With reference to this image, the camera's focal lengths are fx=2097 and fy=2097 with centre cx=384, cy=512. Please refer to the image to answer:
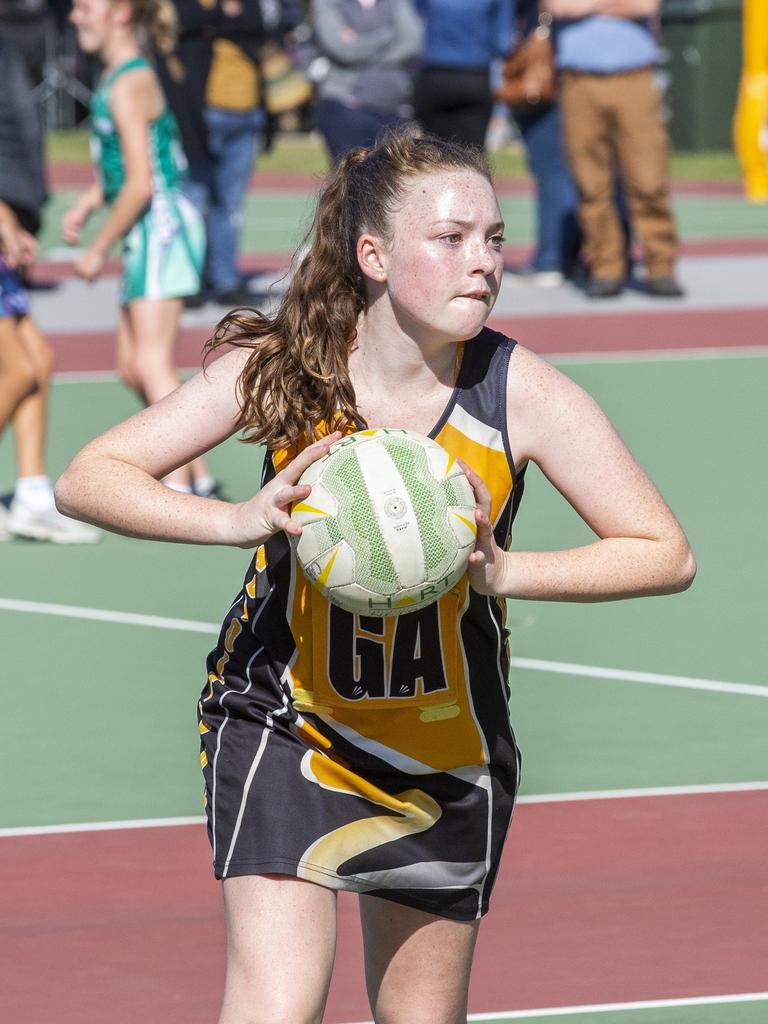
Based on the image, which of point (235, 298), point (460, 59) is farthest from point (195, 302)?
point (460, 59)

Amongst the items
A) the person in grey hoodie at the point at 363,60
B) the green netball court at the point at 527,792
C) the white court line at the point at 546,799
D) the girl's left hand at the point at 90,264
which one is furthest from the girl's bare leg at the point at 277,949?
the person in grey hoodie at the point at 363,60

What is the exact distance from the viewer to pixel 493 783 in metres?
3.53

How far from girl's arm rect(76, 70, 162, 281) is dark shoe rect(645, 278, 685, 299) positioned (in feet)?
25.3

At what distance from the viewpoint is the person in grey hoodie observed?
47.9 ft

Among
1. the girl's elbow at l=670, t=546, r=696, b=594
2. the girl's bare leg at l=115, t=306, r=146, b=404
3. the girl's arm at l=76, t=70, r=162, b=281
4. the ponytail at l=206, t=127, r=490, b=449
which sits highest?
the ponytail at l=206, t=127, r=490, b=449

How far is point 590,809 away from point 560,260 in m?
12.1

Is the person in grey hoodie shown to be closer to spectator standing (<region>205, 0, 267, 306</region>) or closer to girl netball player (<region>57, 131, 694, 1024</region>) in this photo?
spectator standing (<region>205, 0, 267, 306</region>)

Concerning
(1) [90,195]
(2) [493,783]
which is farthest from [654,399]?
(2) [493,783]

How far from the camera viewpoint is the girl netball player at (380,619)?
3.38m

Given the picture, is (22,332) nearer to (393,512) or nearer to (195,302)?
(393,512)

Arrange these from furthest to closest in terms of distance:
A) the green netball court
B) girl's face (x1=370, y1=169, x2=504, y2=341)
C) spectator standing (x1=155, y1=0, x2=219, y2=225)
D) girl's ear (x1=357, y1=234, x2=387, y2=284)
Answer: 1. spectator standing (x1=155, y1=0, x2=219, y2=225)
2. the green netball court
3. girl's ear (x1=357, y1=234, x2=387, y2=284)
4. girl's face (x1=370, y1=169, x2=504, y2=341)

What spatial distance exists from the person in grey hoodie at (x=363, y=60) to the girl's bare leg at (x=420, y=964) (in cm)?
1143

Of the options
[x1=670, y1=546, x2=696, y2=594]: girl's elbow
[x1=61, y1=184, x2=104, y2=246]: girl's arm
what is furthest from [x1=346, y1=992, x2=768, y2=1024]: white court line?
[x1=61, y1=184, x2=104, y2=246]: girl's arm

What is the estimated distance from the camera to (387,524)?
3307 mm
